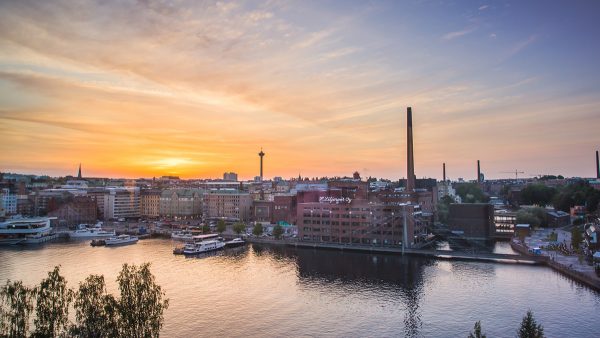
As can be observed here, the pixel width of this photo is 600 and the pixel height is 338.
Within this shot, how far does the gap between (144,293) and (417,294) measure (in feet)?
63.7

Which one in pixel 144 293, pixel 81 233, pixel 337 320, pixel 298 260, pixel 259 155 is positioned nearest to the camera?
pixel 144 293

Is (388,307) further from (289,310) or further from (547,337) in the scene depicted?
(547,337)

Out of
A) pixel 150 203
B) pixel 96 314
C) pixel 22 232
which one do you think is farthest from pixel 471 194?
pixel 96 314

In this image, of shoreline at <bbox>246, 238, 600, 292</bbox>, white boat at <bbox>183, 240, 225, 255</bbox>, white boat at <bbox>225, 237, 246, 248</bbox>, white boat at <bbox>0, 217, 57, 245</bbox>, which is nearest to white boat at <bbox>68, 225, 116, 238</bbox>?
white boat at <bbox>0, 217, 57, 245</bbox>

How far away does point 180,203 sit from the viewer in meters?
84.9

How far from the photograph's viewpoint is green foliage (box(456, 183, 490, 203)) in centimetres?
8894

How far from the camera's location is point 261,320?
24406 mm

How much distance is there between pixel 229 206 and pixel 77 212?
1022 inches

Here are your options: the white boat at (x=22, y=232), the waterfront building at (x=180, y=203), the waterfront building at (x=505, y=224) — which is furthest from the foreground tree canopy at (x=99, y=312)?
the waterfront building at (x=180, y=203)

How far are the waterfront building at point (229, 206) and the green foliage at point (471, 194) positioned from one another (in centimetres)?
4452

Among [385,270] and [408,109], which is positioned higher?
[408,109]

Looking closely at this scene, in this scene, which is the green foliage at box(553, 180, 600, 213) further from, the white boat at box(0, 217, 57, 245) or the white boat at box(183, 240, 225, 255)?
the white boat at box(0, 217, 57, 245)

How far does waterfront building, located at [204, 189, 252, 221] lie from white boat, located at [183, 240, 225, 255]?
26.1 m

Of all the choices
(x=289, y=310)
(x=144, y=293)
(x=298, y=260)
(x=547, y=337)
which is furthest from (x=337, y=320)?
(x=298, y=260)
